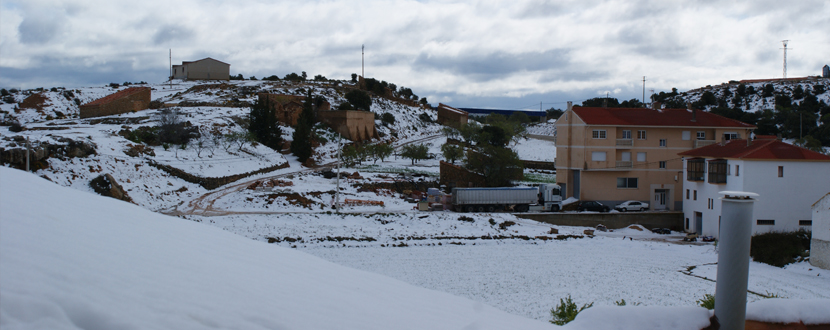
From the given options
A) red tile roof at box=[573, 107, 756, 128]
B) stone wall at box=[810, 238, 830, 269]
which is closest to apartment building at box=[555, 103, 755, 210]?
red tile roof at box=[573, 107, 756, 128]

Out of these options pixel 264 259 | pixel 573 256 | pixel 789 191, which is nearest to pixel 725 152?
pixel 789 191

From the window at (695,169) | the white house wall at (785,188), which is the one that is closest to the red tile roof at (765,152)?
the white house wall at (785,188)

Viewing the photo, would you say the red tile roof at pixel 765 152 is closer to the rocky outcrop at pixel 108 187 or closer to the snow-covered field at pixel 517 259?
the snow-covered field at pixel 517 259

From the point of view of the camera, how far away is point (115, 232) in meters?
6.48

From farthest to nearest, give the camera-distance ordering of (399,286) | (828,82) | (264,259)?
(828,82) → (399,286) → (264,259)

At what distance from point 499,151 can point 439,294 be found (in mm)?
38982

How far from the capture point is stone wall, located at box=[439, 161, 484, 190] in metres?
47.8

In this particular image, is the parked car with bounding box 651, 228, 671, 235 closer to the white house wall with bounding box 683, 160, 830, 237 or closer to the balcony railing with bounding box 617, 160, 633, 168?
the white house wall with bounding box 683, 160, 830, 237

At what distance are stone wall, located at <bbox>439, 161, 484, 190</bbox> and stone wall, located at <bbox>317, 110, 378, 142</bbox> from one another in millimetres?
25080

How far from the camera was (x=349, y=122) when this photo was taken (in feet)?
234

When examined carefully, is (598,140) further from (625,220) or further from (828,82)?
(828,82)

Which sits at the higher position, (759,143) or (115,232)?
(759,143)

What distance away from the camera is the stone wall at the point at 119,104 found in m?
57.8

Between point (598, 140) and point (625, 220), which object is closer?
point (625, 220)
